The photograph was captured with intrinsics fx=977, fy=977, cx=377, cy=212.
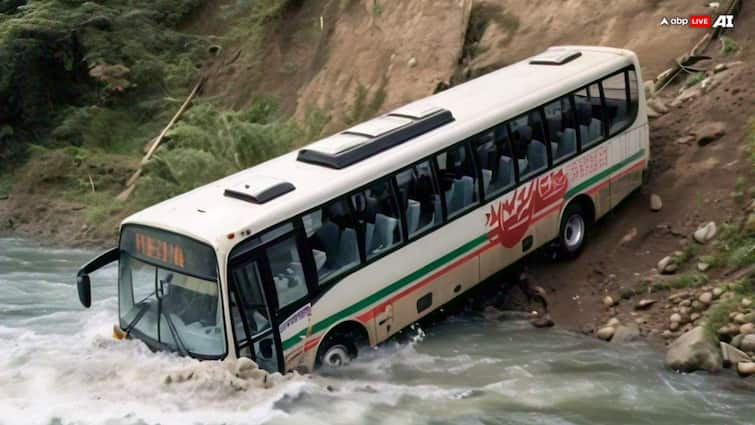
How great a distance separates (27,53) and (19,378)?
53.6ft

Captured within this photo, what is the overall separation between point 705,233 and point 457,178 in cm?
330

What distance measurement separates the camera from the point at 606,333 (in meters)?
11.5

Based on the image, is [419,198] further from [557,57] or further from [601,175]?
[557,57]

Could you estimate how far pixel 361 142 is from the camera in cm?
1127

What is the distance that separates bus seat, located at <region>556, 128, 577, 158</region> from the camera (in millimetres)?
12891

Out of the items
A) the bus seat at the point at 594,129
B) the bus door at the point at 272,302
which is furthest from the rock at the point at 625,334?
the bus door at the point at 272,302

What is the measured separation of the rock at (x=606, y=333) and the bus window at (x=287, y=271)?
3.65 metres

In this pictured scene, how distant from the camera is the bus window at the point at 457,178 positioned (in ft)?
38.3

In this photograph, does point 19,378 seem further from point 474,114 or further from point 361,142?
point 474,114

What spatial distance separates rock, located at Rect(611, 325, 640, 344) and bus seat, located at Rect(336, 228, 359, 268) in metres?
3.19

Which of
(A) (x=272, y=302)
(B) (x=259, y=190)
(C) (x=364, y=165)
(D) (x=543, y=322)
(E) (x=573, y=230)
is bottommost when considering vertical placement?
(D) (x=543, y=322)

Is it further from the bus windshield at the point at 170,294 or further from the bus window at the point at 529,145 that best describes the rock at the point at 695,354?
the bus windshield at the point at 170,294

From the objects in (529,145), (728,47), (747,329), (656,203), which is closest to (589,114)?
(529,145)

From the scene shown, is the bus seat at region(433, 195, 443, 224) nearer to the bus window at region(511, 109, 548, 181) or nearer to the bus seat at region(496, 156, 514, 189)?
the bus seat at region(496, 156, 514, 189)
